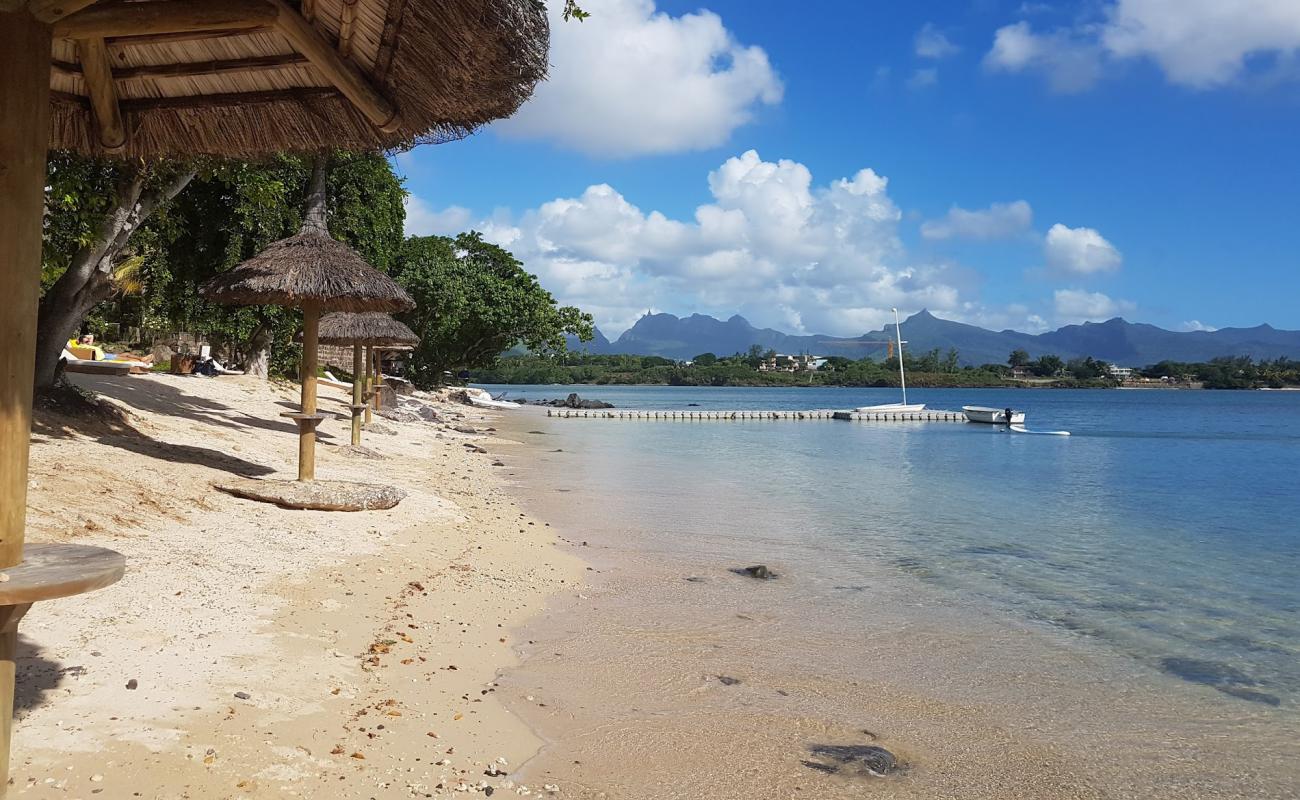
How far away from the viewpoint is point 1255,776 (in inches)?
173

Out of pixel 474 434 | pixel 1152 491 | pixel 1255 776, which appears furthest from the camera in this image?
pixel 474 434

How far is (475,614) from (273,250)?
17.5 ft

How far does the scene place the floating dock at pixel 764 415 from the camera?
1802 inches

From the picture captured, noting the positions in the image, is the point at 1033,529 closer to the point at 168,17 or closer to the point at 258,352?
the point at 168,17

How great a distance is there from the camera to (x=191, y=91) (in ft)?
12.5

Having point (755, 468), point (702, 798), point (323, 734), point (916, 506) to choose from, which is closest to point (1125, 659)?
point (702, 798)

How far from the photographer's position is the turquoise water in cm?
732

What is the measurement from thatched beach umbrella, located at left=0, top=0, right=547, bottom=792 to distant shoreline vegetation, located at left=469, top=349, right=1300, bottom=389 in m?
127

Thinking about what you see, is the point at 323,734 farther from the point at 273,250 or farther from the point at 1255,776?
the point at 273,250

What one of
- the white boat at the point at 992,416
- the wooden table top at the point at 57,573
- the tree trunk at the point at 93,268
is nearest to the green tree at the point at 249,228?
the tree trunk at the point at 93,268

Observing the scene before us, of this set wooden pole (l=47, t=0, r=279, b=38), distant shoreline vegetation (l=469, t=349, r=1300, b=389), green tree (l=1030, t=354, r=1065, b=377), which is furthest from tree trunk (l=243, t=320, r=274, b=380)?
green tree (l=1030, t=354, r=1065, b=377)

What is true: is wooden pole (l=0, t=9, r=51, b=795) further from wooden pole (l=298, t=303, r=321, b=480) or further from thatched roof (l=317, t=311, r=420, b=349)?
thatched roof (l=317, t=311, r=420, b=349)

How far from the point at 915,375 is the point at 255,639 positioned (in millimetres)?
141063

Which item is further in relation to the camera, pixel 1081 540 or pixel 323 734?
pixel 1081 540
